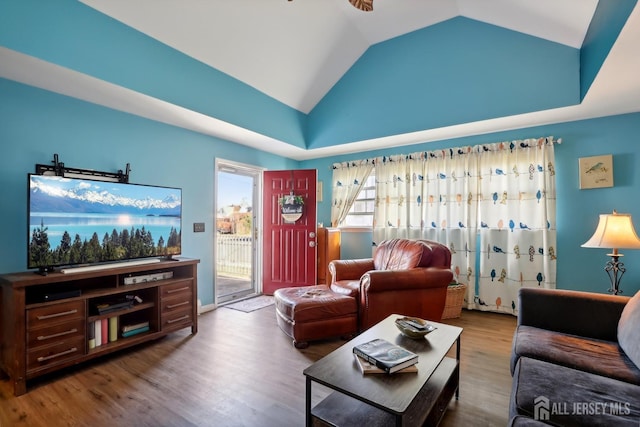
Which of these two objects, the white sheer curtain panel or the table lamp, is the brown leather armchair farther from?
the white sheer curtain panel

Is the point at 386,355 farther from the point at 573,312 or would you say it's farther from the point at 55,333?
the point at 55,333

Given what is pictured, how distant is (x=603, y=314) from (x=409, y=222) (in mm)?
2441

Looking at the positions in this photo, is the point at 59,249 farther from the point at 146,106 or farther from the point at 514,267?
the point at 514,267

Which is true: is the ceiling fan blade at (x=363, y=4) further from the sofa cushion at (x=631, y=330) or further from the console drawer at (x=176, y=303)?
the console drawer at (x=176, y=303)

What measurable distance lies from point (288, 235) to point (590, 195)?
148 inches

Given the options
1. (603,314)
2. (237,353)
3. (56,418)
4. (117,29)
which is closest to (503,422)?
(603,314)

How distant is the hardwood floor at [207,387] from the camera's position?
5.66ft

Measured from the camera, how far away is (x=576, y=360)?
154cm

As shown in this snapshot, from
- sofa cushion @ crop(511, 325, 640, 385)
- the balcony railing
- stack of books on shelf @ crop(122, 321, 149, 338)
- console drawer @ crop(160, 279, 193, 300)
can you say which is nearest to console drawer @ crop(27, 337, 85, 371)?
stack of books on shelf @ crop(122, 321, 149, 338)

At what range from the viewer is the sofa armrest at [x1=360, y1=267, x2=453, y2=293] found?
8.99 feet

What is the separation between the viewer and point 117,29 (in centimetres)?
241

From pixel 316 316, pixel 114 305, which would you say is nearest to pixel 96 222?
pixel 114 305

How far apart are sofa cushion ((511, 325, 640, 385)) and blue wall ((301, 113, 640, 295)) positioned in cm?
179

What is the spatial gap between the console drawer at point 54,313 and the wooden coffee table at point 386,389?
1.99 m
